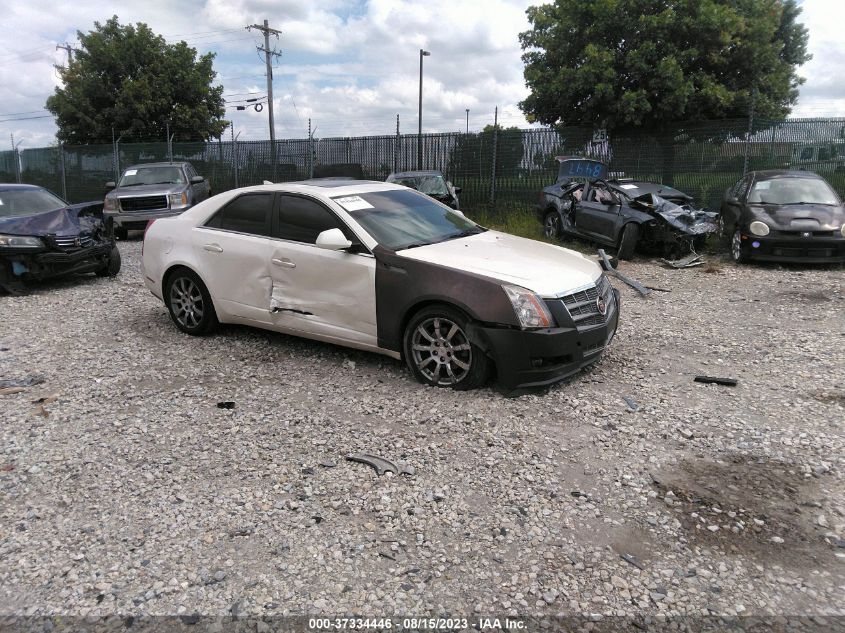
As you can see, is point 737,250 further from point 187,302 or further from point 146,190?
point 146,190

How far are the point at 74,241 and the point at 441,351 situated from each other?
259 inches

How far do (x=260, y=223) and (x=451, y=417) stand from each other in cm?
270

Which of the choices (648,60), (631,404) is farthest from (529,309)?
(648,60)

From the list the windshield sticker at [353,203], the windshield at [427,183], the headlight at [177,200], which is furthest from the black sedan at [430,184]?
the windshield sticker at [353,203]

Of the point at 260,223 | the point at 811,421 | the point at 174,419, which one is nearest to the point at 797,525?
the point at 811,421

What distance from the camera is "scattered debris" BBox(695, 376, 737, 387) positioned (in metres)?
5.04

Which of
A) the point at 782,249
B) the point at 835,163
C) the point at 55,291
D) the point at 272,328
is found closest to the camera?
the point at 272,328

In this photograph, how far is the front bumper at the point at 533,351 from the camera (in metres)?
4.47

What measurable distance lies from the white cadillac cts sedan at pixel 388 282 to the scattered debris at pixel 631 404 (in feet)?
1.27

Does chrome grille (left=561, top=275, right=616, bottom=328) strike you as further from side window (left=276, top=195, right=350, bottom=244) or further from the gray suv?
the gray suv

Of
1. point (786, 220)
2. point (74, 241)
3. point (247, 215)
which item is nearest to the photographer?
point (247, 215)

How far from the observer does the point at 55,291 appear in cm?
912

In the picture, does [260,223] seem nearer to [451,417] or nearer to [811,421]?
[451,417]

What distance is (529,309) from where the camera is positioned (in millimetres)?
4484
